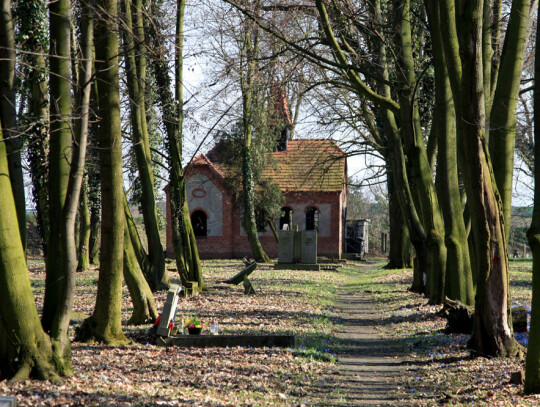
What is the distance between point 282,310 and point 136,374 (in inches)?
281

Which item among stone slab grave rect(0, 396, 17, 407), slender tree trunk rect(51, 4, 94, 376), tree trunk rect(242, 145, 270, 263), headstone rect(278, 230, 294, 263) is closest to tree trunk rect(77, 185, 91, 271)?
tree trunk rect(242, 145, 270, 263)

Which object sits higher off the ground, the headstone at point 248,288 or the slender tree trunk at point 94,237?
the slender tree trunk at point 94,237

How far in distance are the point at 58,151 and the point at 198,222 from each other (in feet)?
109

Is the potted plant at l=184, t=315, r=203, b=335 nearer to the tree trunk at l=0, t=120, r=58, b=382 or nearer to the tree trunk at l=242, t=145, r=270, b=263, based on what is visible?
the tree trunk at l=0, t=120, r=58, b=382

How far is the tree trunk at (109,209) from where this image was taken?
8.65 m

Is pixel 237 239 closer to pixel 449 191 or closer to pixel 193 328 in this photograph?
pixel 449 191

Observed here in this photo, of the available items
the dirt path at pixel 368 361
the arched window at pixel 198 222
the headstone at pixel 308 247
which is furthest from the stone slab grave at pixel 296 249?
the dirt path at pixel 368 361

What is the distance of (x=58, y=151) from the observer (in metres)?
7.18

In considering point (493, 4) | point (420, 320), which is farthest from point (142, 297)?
point (493, 4)

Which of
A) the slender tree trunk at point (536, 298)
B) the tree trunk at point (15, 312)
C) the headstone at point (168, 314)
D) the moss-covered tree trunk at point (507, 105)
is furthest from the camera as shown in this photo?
the headstone at point (168, 314)

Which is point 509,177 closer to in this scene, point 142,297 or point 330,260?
point 142,297

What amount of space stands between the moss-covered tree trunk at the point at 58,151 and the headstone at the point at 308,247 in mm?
21575

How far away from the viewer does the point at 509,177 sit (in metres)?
9.20

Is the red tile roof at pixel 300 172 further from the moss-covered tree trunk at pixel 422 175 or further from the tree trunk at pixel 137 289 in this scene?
the tree trunk at pixel 137 289
